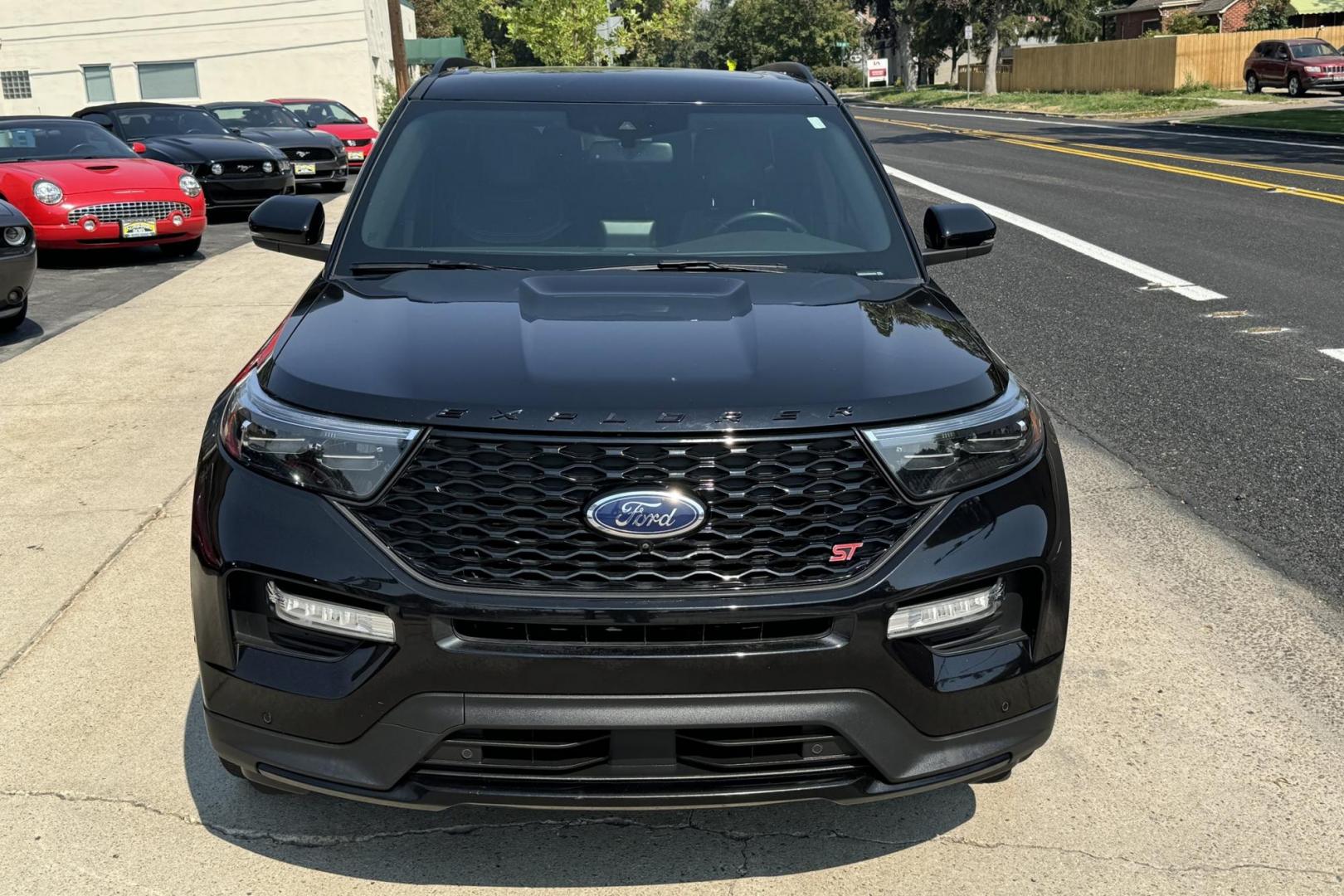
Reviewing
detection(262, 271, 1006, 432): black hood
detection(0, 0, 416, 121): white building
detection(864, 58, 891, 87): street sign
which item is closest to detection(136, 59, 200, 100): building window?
detection(0, 0, 416, 121): white building

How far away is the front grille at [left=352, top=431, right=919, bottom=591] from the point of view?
2.62 meters

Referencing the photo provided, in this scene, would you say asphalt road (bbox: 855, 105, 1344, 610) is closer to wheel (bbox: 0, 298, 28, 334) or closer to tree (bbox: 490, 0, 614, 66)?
wheel (bbox: 0, 298, 28, 334)

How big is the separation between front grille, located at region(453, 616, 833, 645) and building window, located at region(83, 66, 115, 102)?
144 feet

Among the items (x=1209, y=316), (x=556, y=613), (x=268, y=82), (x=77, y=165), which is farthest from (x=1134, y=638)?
(x=268, y=82)

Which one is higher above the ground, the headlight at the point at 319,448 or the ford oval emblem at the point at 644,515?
the headlight at the point at 319,448

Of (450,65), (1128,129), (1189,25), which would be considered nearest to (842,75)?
(1189,25)

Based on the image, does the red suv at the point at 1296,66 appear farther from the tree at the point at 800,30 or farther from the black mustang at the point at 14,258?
the tree at the point at 800,30

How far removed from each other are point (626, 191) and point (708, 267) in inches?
21.0

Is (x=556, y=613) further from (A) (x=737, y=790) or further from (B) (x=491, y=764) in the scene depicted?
(A) (x=737, y=790)

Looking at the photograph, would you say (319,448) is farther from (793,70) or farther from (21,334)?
(21,334)

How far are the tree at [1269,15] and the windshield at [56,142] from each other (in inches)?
2753

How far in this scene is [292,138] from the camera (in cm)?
2086

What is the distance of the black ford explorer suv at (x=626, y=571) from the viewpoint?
2.61m

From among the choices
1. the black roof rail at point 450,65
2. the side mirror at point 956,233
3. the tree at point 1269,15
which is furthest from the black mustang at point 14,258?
the tree at point 1269,15
